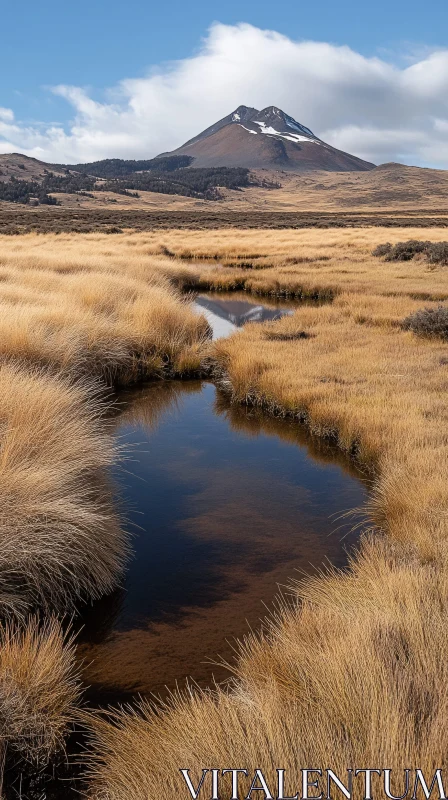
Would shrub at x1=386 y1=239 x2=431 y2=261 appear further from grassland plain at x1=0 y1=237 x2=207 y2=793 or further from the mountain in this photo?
the mountain

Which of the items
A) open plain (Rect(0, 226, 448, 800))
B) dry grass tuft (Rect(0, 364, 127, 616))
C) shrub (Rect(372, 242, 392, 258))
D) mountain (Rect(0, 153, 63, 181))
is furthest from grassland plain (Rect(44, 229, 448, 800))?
mountain (Rect(0, 153, 63, 181))

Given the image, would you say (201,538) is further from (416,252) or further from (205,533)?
(416,252)

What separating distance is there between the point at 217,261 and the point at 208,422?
23.7m

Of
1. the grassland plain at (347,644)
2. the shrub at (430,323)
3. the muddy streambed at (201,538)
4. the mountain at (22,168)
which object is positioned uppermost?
the mountain at (22,168)

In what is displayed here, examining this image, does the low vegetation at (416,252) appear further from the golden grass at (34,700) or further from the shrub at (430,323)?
the golden grass at (34,700)

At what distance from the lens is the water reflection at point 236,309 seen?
58.6 feet

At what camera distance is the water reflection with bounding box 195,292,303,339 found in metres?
17.9

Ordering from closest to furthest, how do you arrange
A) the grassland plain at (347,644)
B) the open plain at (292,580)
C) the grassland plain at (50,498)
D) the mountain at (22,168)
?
the grassland plain at (347,644), the open plain at (292,580), the grassland plain at (50,498), the mountain at (22,168)

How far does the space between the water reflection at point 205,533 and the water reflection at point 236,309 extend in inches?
280

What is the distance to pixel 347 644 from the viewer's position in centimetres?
337

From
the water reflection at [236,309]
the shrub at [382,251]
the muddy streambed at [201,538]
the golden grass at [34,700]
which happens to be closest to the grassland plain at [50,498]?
the golden grass at [34,700]

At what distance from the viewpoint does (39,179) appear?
149750mm

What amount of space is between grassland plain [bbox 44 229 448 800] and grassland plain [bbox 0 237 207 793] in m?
0.42

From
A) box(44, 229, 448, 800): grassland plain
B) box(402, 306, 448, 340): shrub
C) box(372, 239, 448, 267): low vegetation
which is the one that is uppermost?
box(372, 239, 448, 267): low vegetation
